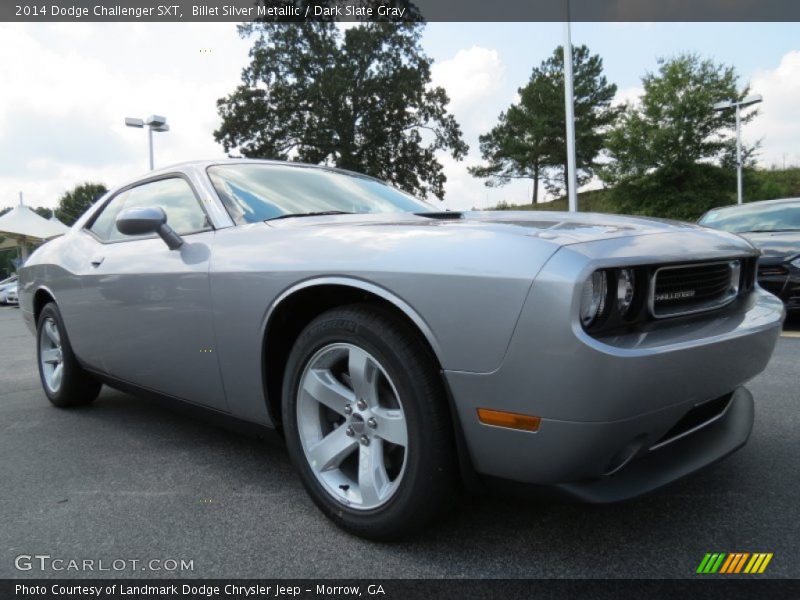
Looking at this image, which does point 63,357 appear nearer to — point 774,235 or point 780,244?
point 780,244

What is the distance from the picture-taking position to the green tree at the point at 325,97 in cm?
2795

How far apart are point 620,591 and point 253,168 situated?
2334 mm

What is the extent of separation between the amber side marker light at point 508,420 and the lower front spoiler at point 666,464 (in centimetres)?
18

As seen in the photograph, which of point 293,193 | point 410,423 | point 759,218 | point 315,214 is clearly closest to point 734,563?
point 410,423

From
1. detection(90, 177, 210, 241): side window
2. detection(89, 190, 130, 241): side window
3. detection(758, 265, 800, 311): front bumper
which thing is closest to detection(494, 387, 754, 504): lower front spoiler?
detection(90, 177, 210, 241): side window

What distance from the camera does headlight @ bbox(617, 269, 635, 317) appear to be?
161 centimetres

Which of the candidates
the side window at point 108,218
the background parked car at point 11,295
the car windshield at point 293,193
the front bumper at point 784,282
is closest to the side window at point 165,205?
the side window at point 108,218

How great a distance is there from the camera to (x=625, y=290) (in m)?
1.64

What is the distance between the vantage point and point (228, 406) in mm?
2354

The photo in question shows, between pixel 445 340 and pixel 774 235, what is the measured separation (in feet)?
19.3

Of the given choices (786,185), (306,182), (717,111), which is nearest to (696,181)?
(717,111)

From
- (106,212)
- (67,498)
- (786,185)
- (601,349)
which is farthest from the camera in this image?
(786,185)

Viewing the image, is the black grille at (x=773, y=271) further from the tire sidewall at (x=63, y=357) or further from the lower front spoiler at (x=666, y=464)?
the tire sidewall at (x=63, y=357)

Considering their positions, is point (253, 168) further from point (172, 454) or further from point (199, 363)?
point (172, 454)
